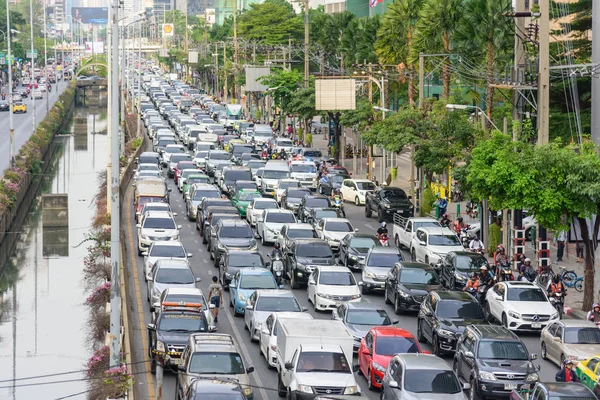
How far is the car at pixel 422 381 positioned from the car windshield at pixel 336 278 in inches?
444

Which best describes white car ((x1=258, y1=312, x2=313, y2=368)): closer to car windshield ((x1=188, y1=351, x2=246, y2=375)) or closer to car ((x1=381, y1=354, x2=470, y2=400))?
car windshield ((x1=188, y1=351, x2=246, y2=375))

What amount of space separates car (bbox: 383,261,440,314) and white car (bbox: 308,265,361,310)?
1262mm

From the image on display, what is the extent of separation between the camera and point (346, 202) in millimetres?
63125

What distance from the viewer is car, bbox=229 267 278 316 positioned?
118 feet

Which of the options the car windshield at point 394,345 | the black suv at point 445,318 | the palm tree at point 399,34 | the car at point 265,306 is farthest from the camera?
the palm tree at point 399,34

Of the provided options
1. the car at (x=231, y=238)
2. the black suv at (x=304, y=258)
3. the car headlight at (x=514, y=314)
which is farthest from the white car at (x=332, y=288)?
the car at (x=231, y=238)

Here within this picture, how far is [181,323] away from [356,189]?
32482 millimetres

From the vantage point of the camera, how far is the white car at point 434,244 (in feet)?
142

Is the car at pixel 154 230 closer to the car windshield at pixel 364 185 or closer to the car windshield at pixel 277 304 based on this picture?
the car windshield at pixel 277 304

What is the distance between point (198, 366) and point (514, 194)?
50.8 feet

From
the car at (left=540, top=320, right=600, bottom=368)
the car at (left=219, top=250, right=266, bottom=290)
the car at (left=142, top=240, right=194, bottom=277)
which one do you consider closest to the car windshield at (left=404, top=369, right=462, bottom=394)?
the car at (left=540, top=320, right=600, bottom=368)

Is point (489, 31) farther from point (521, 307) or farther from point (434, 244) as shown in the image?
point (521, 307)

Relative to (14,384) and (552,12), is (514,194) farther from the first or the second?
(552,12)

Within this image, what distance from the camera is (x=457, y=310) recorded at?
32156mm
